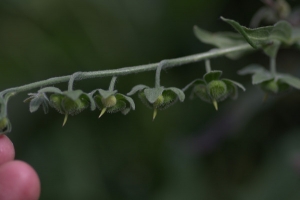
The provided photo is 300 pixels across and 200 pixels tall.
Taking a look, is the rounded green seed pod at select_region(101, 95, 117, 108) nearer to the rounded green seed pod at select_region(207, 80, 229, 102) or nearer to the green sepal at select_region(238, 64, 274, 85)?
the rounded green seed pod at select_region(207, 80, 229, 102)

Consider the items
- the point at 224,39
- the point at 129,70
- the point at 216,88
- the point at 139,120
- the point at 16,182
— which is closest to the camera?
the point at 16,182

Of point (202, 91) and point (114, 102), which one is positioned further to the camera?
point (202, 91)

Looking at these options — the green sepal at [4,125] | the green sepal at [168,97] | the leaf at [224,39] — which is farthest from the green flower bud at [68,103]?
the leaf at [224,39]

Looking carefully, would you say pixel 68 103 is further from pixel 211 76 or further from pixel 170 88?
pixel 211 76

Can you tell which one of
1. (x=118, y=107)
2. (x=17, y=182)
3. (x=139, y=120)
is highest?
(x=139, y=120)

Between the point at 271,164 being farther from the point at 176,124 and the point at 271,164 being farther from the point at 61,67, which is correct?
the point at 61,67

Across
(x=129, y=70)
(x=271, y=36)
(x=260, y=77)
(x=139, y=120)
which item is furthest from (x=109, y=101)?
(x=139, y=120)

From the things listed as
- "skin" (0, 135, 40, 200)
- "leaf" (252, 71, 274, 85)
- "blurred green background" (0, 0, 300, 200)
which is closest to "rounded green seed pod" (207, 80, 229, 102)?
"leaf" (252, 71, 274, 85)
